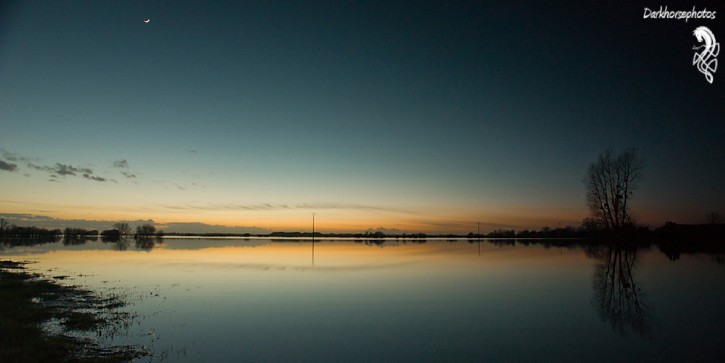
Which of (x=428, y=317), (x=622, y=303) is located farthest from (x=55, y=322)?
(x=622, y=303)

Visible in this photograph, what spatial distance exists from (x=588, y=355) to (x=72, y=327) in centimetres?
1803

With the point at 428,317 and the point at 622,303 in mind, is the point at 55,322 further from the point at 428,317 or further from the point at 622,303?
the point at 622,303

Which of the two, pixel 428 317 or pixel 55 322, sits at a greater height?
pixel 55 322

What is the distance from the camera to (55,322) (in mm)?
16391

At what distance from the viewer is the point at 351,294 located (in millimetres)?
24875

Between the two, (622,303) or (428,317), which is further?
(622,303)

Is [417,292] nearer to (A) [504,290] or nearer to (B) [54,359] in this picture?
(A) [504,290]

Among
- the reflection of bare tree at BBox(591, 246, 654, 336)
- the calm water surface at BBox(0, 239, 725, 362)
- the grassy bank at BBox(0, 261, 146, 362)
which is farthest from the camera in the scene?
the reflection of bare tree at BBox(591, 246, 654, 336)

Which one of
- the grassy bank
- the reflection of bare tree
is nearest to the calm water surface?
the reflection of bare tree

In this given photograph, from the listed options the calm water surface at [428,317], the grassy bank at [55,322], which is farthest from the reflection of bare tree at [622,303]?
the grassy bank at [55,322]

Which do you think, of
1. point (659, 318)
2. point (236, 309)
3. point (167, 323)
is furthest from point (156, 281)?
point (659, 318)

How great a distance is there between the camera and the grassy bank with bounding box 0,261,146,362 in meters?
12.1

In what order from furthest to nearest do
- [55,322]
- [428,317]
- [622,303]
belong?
1. [622,303]
2. [428,317]
3. [55,322]

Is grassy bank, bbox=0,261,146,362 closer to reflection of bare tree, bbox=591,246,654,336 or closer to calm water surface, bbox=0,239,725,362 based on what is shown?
calm water surface, bbox=0,239,725,362
